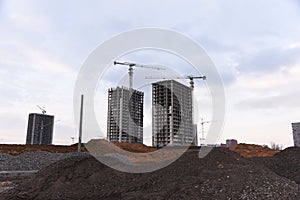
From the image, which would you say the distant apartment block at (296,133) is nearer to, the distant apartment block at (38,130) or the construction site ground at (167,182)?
the construction site ground at (167,182)

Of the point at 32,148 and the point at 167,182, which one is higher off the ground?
the point at 32,148

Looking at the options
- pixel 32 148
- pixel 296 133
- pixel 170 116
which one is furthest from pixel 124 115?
pixel 296 133

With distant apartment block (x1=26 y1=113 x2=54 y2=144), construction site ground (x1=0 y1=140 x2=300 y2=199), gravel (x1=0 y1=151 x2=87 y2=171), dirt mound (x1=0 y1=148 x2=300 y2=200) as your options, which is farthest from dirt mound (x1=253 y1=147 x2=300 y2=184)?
distant apartment block (x1=26 y1=113 x2=54 y2=144)

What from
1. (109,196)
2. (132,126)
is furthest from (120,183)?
(132,126)

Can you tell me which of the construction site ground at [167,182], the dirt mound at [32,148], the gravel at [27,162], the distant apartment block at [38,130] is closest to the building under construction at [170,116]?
the dirt mound at [32,148]

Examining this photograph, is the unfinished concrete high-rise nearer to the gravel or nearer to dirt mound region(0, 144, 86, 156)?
dirt mound region(0, 144, 86, 156)

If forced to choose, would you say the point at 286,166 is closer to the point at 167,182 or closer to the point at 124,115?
the point at 167,182
